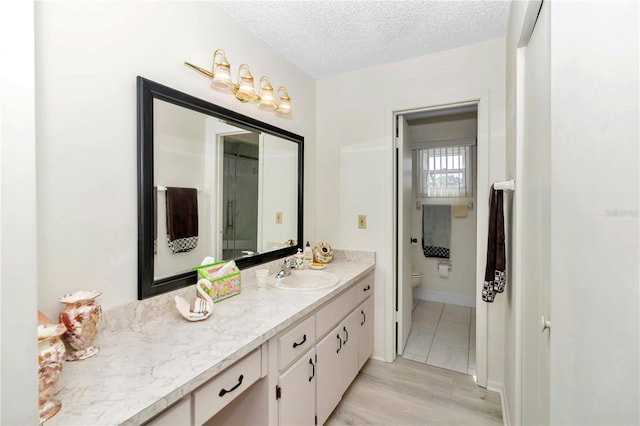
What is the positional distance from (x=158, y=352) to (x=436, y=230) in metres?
3.63

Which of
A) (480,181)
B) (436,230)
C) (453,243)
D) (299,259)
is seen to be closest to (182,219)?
(299,259)

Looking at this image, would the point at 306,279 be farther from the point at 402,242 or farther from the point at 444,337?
the point at 444,337

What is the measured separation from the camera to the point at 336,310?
6.01 ft

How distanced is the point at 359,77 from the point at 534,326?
2203mm

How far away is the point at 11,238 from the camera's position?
1.59 feet

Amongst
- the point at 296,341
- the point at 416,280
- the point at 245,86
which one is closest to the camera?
the point at 296,341

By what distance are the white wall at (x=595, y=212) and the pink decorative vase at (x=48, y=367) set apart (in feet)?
3.86

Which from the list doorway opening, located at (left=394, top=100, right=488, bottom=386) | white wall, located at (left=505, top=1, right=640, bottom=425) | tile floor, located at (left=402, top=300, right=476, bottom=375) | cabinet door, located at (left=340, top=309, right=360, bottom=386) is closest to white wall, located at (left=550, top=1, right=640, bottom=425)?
white wall, located at (left=505, top=1, right=640, bottom=425)

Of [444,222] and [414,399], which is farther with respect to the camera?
[444,222]

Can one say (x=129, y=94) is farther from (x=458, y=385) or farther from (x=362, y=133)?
(x=458, y=385)

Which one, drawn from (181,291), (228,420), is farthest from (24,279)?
(228,420)

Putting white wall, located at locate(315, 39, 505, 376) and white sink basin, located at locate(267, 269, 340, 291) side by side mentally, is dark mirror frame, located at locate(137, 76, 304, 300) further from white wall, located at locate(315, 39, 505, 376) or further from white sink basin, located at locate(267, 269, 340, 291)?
white wall, located at locate(315, 39, 505, 376)

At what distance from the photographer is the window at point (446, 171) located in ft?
12.2

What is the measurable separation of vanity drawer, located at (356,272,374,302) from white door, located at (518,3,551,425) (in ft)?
3.51
